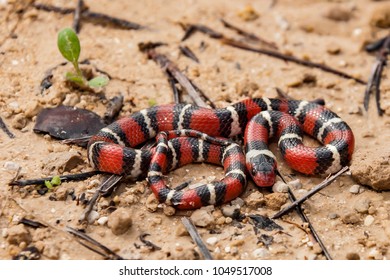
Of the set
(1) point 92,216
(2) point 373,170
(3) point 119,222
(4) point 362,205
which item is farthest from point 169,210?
(2) point 373,170

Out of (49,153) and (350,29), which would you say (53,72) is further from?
(350,29)

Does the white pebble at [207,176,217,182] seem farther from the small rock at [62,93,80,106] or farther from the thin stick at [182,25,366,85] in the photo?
the thin stick at [182,25,366,85]

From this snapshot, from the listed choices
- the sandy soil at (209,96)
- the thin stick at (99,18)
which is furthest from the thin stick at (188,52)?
the thin stick at (99,18)

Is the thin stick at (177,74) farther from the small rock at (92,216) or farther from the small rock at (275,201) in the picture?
the small rock at (92,216)

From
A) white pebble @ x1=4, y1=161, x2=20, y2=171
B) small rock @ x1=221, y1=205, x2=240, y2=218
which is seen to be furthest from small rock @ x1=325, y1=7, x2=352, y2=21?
white pebble @ x1=4, y1=161, x2=20, y2=171

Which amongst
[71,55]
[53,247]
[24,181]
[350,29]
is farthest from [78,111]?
[350,29]

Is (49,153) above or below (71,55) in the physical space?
→ below
